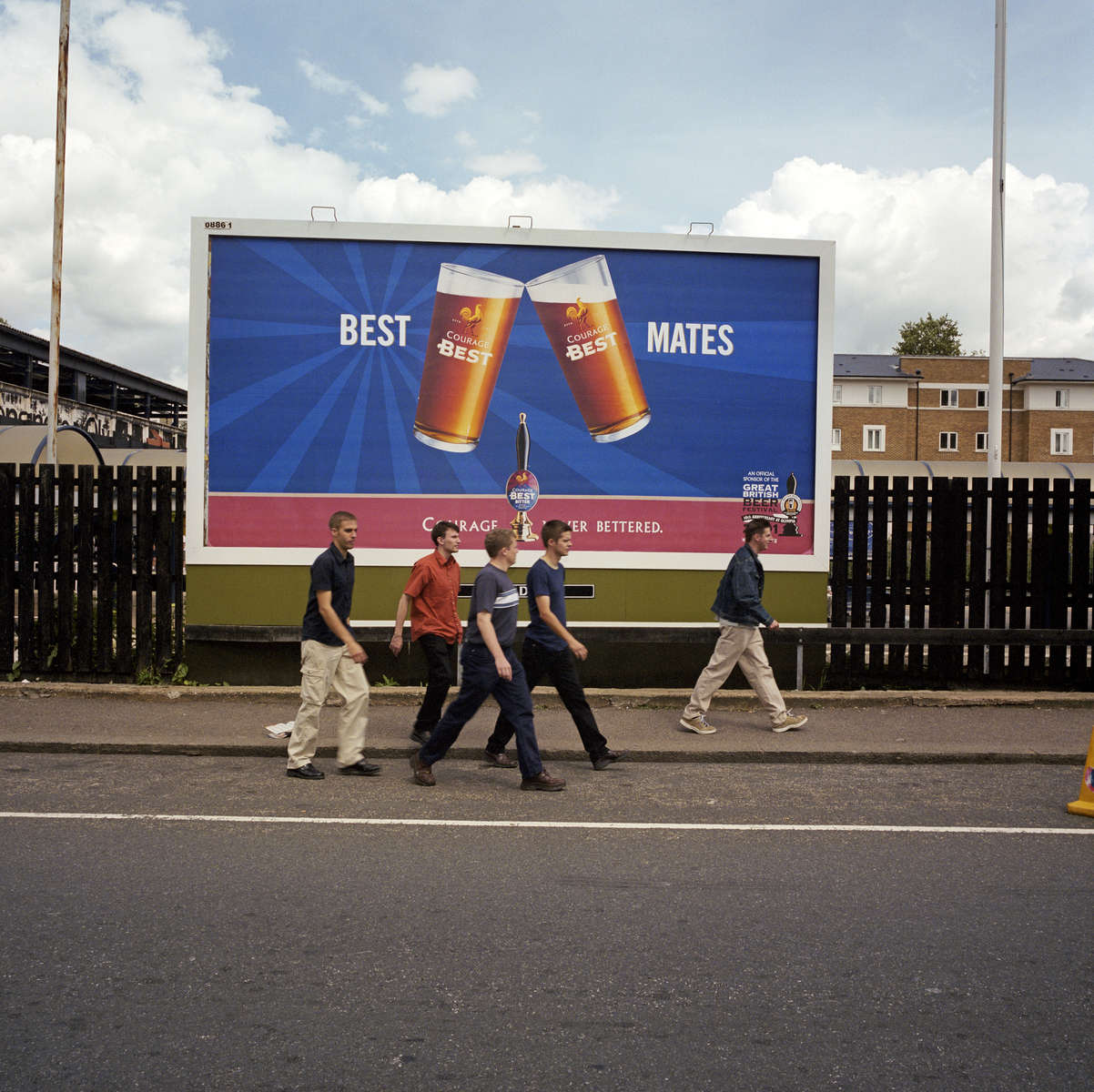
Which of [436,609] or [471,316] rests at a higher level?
[471,316]

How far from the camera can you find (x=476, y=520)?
33.5ft

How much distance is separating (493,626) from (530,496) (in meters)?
3.29

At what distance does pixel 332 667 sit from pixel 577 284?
4817 mm

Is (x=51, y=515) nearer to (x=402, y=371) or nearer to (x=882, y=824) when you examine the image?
(x=402, y=371)

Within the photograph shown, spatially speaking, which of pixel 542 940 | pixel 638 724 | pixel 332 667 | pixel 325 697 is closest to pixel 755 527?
pixel 638 724

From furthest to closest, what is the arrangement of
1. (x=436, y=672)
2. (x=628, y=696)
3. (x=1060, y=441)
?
(x=1060, y=441), (x=628, y=696), (x=436, y=672)

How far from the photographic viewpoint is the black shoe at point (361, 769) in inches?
291

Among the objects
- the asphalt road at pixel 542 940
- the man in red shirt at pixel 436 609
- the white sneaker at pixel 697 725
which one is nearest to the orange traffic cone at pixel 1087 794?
the asphalt road at pixel 542 940

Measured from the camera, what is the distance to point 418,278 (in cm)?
1020

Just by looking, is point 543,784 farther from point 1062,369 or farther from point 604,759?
point 1062,369

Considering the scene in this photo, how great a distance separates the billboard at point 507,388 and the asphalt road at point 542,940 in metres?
3.80

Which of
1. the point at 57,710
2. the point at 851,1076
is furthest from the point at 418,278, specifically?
the point at 851,1076

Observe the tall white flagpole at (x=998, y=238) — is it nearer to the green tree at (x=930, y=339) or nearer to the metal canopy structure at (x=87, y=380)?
the metal canopy structure at (x=87, y=380)

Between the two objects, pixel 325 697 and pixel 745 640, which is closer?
pixel 325 697
